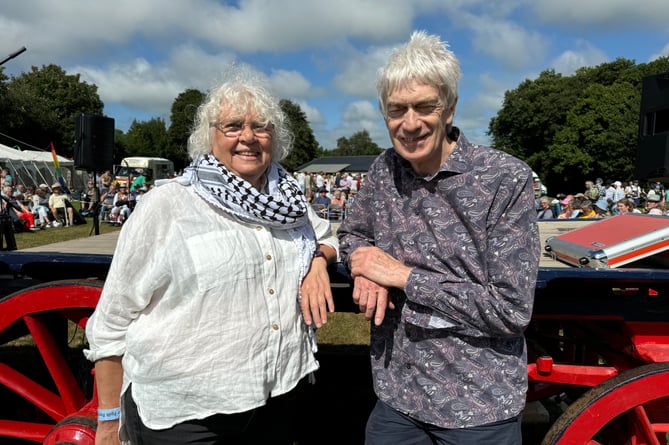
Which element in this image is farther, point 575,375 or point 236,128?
point 575,375

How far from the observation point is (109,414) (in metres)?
1.62

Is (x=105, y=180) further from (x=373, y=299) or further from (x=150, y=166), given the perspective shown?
(x=373, y=299)

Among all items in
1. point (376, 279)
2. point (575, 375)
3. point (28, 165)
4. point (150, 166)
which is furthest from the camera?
point (150, 166)

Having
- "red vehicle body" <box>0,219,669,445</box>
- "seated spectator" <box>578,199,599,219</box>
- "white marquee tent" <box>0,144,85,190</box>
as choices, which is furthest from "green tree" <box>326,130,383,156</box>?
"red vehicle body" <box>0,219,669,445</box>

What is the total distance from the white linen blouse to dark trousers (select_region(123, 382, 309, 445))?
0.14ft

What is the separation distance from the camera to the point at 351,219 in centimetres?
170

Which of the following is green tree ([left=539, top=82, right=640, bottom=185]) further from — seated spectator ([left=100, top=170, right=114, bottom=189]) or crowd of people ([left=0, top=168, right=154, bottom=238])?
crowd of people ([left=0, top=168, right=154, bottom=238])

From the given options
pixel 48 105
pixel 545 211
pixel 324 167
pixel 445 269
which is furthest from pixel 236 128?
pixel 324 167

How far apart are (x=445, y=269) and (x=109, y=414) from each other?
1.16 m

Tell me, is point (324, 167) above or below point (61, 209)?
above

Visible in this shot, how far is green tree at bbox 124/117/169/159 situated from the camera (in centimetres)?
6838

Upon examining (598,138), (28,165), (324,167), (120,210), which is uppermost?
(598,138)

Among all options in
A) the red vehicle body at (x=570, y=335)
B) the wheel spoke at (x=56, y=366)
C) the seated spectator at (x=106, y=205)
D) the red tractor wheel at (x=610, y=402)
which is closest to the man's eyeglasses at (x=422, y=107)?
the red vehicle body at (x=570, y=335)

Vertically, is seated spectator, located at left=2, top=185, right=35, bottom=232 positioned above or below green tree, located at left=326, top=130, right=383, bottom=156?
below
